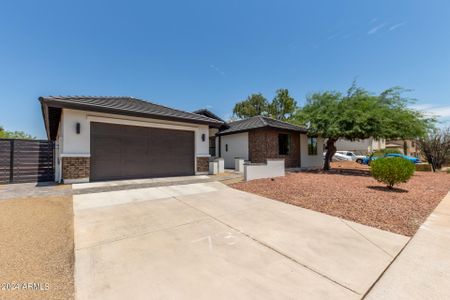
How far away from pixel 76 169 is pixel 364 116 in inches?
626

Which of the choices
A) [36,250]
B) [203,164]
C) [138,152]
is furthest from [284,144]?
[36,250]

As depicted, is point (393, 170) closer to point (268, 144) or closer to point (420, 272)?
point (420, 272)

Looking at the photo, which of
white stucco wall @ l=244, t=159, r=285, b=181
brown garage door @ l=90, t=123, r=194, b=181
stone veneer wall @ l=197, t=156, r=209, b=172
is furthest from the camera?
stone veneer wall @ l=197, t=156, r=209, b=172

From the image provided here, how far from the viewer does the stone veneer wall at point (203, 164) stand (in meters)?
11.5

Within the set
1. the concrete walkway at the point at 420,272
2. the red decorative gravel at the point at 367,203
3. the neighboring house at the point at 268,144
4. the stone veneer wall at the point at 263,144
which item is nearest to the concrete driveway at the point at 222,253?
the concrete walkway at the point at 420,272

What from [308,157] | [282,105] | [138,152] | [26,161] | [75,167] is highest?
[282,105]

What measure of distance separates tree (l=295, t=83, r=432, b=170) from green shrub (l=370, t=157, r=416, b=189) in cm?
490

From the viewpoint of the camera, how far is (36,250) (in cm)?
295

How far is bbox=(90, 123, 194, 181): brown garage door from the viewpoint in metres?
8.69

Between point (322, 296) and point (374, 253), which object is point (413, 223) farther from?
point (322, 296)

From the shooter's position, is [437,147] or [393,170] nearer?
[393,170]

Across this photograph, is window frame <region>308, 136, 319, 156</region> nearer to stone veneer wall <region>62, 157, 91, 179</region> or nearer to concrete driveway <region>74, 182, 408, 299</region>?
concrete driveway <region>74, 182, 408, 299</region>

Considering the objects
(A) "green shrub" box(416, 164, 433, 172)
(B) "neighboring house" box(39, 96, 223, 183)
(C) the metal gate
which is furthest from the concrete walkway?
(A) "green shrub" box(416, 164, 433, 172)

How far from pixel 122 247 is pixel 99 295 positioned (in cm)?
109
